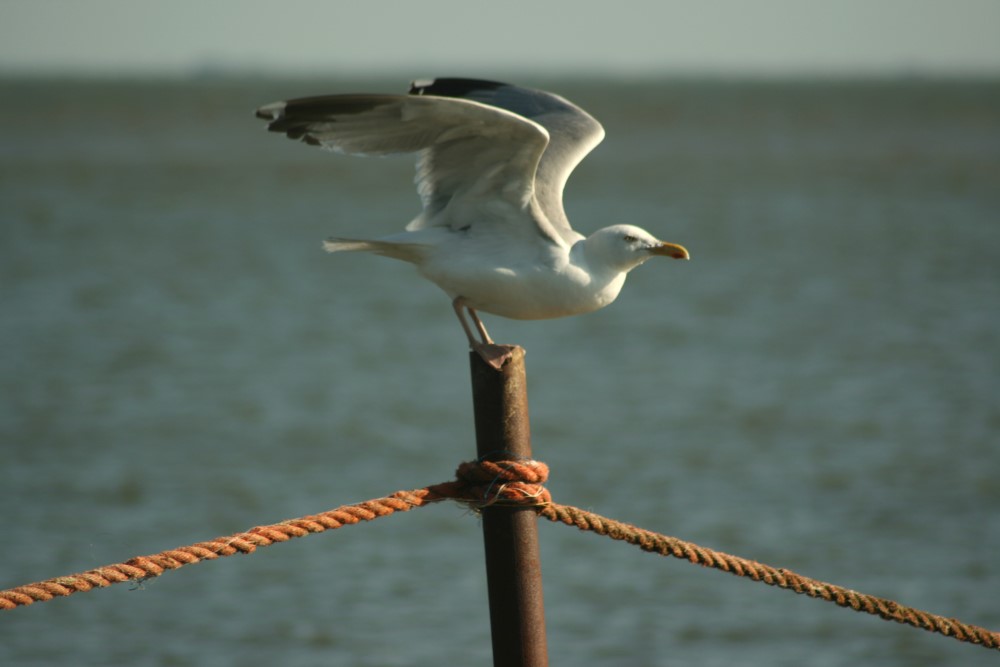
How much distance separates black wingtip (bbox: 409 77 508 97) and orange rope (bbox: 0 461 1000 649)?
2025mm

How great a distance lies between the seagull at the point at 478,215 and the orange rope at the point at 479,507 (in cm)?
51

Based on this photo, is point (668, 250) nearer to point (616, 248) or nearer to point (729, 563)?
point (616, 248)

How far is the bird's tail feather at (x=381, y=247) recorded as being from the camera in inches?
152

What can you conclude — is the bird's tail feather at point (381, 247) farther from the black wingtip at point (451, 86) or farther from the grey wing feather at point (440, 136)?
the black wingtip at point (451, 86)

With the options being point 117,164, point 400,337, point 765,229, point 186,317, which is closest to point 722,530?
point 400,337

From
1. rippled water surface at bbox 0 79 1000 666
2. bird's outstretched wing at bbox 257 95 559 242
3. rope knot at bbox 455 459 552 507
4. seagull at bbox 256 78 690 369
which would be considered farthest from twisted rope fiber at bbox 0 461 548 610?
bird's outstretched wing at bbox 257 95 559 242

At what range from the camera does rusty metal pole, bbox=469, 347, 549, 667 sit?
10.3ft

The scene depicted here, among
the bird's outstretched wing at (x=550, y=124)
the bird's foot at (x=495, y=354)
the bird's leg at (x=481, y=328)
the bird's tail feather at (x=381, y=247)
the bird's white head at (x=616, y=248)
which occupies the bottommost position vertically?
the bird's foot at (x=495, y=354)

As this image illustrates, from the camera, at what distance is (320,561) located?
7.63 meters

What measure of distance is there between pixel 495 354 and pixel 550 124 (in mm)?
1576

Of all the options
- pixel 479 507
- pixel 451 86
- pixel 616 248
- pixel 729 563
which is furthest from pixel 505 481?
pixel 451 86

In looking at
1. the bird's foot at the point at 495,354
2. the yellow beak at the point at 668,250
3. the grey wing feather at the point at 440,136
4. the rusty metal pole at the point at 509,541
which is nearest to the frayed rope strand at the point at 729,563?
the rusty metal pole at the point at 509,541

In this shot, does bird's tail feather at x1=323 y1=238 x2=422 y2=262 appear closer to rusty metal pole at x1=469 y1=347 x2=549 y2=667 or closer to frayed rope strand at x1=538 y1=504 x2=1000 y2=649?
rusty metal pole at x1=469 y1=347 x2=549 y2=667

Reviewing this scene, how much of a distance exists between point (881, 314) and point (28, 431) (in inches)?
362
